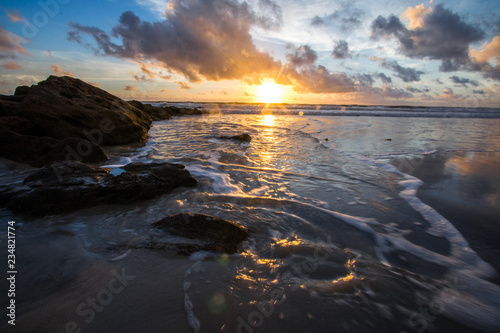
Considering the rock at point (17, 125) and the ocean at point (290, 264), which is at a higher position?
the rock at point (17, 125)

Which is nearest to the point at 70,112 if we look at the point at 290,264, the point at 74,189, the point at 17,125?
the point at 17,125

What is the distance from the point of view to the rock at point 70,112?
687 cm

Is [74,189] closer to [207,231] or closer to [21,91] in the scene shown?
[207,231]

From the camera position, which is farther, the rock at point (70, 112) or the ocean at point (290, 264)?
the rock at point (70, 112)

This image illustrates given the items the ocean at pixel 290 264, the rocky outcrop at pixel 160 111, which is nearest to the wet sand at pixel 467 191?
the ocean at pixel 290 264

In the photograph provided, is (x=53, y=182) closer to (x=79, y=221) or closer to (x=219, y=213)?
(x=79, y=221)

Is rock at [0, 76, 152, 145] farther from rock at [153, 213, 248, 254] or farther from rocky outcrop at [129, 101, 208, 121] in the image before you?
rocky outcrop at [129, 101, 208, 121]

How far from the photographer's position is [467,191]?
426 cm

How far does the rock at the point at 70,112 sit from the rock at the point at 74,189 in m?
4.58

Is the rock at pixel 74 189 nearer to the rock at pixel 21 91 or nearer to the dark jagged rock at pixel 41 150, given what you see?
the dark jagged rock at pixel 41 150

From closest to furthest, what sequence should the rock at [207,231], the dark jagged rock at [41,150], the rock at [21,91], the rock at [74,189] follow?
the rock at [207,231], the rock at [74,189], the dark jagged rock at [41,150], the rock at [21,91]

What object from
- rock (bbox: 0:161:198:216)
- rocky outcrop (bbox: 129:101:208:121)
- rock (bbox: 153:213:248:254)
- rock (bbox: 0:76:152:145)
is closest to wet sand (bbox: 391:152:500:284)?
rock (bbox: 153:213:248:254)

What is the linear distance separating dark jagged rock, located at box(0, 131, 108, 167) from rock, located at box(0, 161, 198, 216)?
1809 millimetres

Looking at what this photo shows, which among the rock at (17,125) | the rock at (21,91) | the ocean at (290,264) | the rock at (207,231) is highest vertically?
the rock at (21,91)
